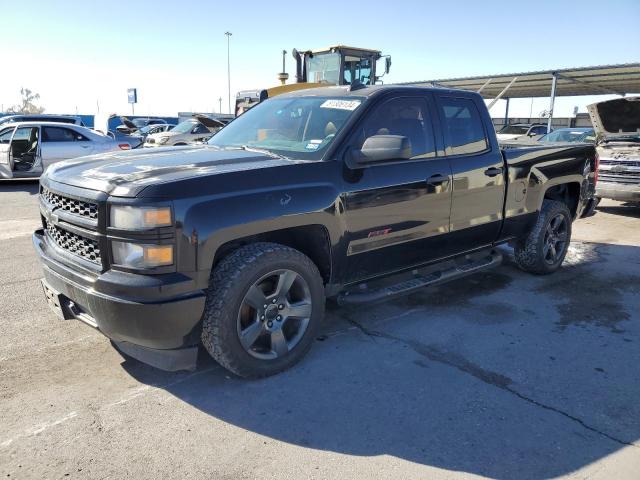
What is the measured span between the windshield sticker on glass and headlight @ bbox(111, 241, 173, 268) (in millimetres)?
1808

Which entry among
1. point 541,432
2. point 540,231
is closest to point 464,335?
point 541,432

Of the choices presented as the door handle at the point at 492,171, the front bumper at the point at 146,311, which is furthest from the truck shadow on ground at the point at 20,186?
the door handle at the point at 492,171

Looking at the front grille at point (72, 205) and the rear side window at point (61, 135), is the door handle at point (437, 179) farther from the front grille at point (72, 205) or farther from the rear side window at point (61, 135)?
the rear side window at point (61, 135)

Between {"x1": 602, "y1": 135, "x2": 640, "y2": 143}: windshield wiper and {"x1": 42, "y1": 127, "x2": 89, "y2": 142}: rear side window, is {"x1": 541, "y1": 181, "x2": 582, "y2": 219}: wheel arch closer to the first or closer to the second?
{"x1": 602, "y1": 135, "x2": 640, "y2": 143}: windshield wiper

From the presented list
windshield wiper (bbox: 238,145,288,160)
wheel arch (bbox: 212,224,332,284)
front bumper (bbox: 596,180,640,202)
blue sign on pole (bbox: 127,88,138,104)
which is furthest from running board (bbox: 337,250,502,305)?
blue sign on pole (bbox: 127,88,138,104)

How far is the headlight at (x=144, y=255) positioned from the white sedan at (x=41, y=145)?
35.1ft

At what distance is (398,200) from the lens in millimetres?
3789

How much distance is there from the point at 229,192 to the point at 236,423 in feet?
4.29

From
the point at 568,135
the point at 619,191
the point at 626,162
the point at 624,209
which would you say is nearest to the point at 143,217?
the point at 619,191

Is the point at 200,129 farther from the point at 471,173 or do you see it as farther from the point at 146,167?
the point at 146,167

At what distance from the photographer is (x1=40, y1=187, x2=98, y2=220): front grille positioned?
2.92 metres

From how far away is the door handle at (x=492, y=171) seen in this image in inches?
179

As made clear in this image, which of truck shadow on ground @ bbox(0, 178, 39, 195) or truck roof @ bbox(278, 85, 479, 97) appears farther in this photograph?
truck shadow on ground @ bbox(0, 178, 39, 195)

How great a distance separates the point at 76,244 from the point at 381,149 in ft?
6.69
